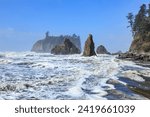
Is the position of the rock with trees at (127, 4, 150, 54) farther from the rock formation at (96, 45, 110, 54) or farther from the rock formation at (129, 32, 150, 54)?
the rock formation at (96, 45, 110, 54)

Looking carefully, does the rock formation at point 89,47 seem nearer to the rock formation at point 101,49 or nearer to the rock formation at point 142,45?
the rock formation at point 142,45

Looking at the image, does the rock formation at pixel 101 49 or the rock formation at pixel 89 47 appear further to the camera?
the rock formation at pixel 101 49

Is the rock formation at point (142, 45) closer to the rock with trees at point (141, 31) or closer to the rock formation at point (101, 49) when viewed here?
the rock with trees at point (141, 31)

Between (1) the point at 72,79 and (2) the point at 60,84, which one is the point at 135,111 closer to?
(2) the point at 60,84

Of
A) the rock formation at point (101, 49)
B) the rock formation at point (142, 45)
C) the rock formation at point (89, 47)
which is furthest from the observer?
the rock formation at point (101, 49)

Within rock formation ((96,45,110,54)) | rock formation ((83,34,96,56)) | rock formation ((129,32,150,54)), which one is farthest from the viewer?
rock formation ((96,45,110,54))

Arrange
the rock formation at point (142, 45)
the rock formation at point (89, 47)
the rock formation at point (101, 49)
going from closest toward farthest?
the rock formation at point (142, 45) < the rock formation at point (89, 47) < the rock formation at point (101, 49)

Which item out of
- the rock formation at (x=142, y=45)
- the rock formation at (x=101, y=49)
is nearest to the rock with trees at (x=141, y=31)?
the rock formation at (x=142, y=45)

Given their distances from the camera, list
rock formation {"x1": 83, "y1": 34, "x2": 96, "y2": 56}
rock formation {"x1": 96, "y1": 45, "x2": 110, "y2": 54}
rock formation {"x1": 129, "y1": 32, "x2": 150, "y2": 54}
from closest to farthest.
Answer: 1. rock formation {"x1": 129, "y1": 32, "x2": 150, "y2": 54}
2. rock formation {"x1": 83, "y1": 34, "x2": 96, "y2": 56}
3. rock formation {"x1": 96, "y1": 45, "x2": 110, "y2": 54}

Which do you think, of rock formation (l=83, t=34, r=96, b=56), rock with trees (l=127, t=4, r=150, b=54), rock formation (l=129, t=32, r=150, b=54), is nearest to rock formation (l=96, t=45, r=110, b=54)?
rock with trees (l=127, t=4, r=150, b=54)

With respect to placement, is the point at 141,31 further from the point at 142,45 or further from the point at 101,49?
the point at 101,49

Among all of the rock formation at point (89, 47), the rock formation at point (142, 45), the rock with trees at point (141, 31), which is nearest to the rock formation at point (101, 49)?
the rock with trees at point (141, 31)

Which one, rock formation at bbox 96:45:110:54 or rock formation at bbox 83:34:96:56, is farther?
rock formation at bbox 96:45:110:54

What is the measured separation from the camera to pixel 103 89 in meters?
19.8
